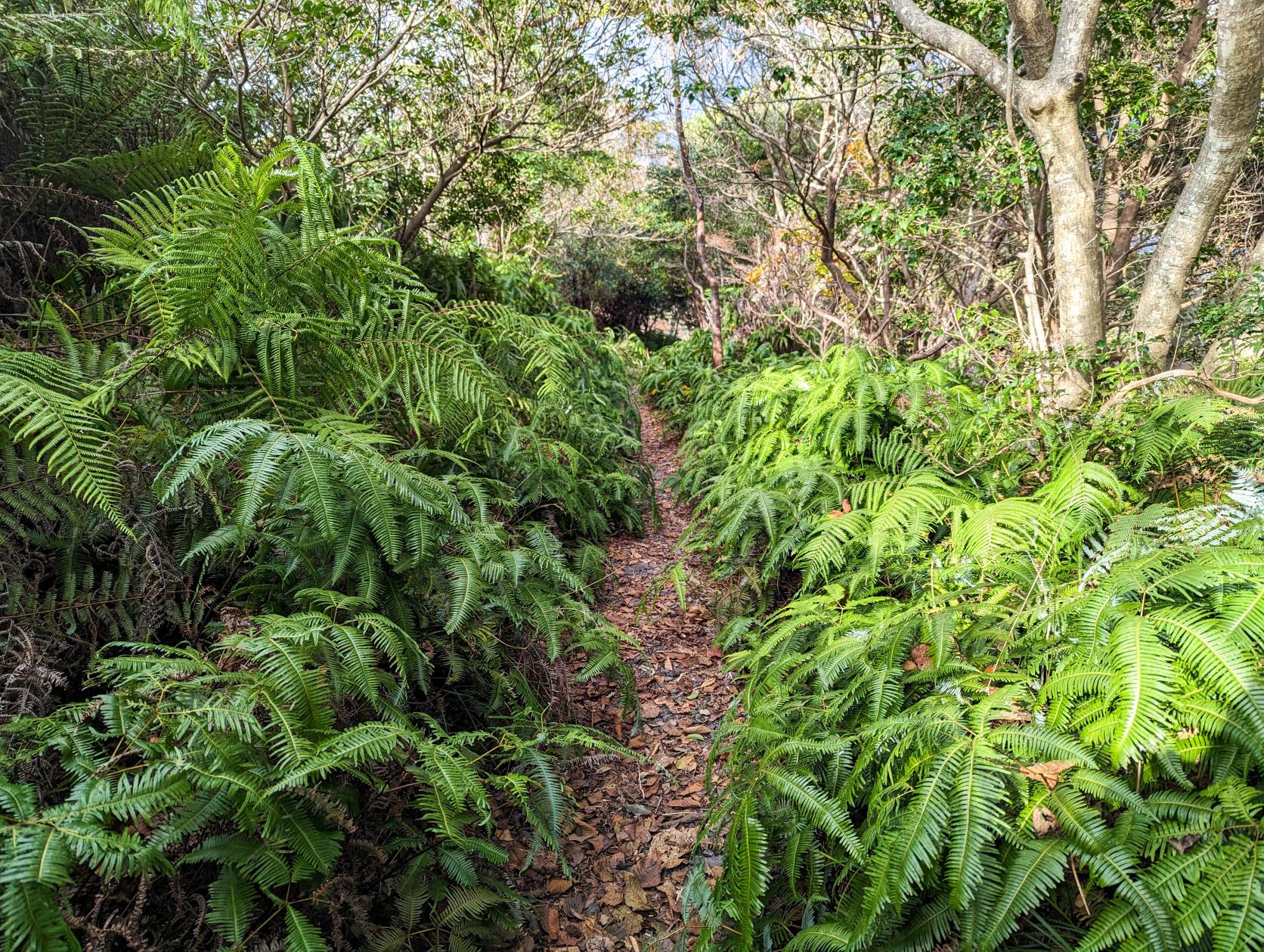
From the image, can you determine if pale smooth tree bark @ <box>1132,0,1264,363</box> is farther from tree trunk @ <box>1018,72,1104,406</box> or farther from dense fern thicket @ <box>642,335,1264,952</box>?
dense fern thicket @ <box>642,335,1264,952</box>

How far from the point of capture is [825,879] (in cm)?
191

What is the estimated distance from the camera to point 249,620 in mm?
1952

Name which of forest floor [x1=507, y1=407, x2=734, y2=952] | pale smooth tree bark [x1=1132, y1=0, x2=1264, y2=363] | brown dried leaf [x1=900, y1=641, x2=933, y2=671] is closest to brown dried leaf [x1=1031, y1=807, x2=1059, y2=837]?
brown dried leaf [x1=900, y1=641, x2=933, y2=671]

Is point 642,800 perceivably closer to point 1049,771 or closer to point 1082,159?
point 1049,771

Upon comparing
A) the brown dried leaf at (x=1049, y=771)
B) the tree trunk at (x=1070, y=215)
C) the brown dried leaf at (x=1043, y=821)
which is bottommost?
the brown dried leaf at (x=1043, y=821)

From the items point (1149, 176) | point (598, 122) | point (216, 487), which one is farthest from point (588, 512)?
point (1149, 176)

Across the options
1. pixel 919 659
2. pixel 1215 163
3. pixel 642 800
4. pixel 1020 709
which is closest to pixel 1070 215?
pixel 1215 163

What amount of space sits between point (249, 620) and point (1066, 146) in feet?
15.1

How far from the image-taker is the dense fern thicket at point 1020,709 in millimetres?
1449

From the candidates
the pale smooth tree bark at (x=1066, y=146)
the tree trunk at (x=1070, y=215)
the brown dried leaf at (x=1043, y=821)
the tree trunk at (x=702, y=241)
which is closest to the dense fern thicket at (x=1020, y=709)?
the brown dried leaf at (x=1043, y=821)

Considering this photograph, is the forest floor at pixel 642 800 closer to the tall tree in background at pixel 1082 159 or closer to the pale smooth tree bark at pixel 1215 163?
the tall tree in background at pixel 1082 159

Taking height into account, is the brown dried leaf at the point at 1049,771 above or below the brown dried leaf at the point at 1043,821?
above

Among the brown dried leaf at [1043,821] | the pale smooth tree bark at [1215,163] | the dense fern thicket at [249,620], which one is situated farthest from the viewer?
the pale smooth tree bark at [1215,163]

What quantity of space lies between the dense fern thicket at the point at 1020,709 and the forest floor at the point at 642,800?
0.21m
